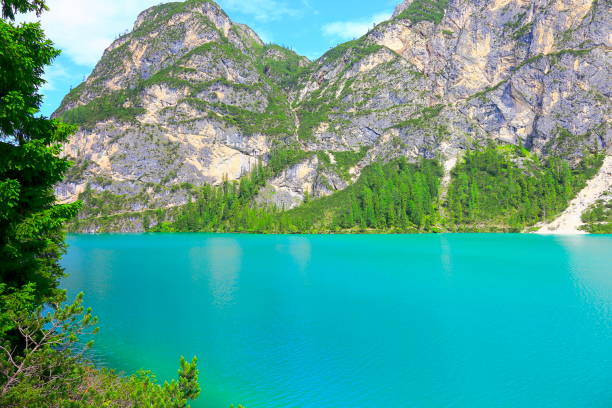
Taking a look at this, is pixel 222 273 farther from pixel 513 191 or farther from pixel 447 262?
pixel 513 191

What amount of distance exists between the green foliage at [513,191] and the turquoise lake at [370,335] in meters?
121

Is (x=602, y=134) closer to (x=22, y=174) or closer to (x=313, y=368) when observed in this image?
(x=313, y=368)

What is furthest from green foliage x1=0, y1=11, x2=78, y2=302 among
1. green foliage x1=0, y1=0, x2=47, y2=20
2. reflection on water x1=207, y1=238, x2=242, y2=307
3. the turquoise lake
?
reflection on water x1=207, y1=238, x2=242, y2=307

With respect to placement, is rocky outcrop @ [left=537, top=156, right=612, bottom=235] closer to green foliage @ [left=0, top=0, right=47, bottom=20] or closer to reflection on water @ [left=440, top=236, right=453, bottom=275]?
reflection on water @ [left=440, top=236, right=453, bottom=275]

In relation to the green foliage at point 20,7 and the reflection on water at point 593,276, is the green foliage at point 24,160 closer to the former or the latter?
the green foliage at point 20,7

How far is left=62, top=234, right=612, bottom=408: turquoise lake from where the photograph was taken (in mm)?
18422

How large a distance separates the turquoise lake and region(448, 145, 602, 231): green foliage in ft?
397

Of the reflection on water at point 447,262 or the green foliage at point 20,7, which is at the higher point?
the green foliage at point 20,7

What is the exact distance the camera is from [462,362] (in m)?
21.6

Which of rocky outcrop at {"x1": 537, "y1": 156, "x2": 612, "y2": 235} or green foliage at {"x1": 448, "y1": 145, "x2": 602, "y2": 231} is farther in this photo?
green foliage at {"x1": 448, "y1": 145, "x2": 602, "y2": 231}

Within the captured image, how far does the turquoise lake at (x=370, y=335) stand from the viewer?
18422mm

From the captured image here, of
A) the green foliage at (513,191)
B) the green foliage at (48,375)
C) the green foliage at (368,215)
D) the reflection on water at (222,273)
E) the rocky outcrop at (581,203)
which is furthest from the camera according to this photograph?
the green foliage at (368,215)

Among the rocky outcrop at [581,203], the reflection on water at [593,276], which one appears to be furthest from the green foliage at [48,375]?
A: the rocky outcrop at [581,203]

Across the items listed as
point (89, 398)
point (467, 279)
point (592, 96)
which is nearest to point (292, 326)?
point (89, 398)
